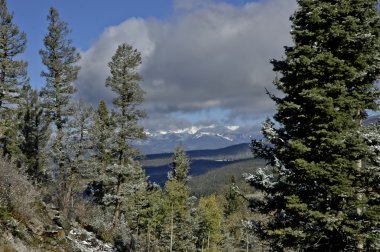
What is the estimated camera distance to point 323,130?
12.2 m

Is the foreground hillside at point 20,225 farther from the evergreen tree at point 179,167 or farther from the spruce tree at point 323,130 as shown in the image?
the evergreen tree at point 179,167

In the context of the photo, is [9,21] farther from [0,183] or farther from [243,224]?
[243,224]

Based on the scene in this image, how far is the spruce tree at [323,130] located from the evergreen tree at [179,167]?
31847 millimetres

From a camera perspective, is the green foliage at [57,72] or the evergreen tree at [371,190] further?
the green foliage at [57,72]

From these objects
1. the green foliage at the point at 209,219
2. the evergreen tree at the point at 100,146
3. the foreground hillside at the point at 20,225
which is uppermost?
the evergreen tree at the point at 100,146

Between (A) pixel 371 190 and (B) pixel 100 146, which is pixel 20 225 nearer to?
(A) pixel 371 190

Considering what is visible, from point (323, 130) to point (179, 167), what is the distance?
34.5 m

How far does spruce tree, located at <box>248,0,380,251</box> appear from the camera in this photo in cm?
1220

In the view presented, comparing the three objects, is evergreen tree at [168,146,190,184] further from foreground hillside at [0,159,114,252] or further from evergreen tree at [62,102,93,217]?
→ foreground hillside at [0,159,114,252]

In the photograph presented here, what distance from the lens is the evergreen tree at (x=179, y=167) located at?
45875 mm

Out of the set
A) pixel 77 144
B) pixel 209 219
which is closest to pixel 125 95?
pixel 77 144

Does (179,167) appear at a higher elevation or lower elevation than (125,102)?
lower

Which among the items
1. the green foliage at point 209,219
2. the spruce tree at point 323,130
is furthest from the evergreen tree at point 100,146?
the spruce tree at point 323,130

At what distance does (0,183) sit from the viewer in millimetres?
13984
